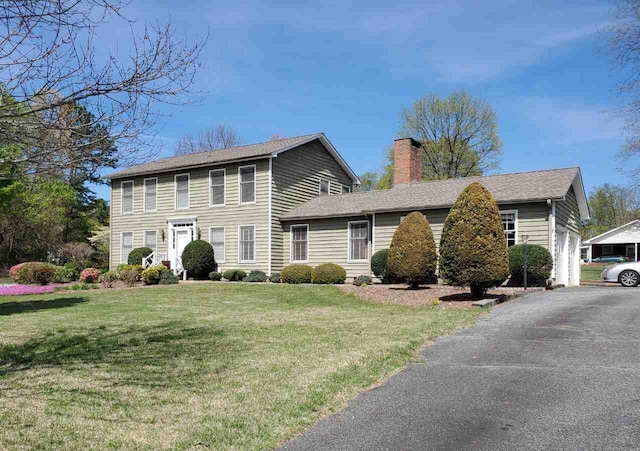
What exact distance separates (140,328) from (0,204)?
23.9m

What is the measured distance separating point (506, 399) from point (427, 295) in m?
10.3

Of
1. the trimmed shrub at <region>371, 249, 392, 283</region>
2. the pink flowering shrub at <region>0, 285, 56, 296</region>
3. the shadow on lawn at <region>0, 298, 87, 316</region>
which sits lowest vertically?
the shadow on lawn at <region>0, 298, 87, 316</region>

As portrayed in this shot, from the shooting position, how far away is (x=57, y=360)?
23.2ft

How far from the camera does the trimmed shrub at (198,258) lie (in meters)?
24.4

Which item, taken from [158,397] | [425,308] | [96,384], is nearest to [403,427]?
[158,397]

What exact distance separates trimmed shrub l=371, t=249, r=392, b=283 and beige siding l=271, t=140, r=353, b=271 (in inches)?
199

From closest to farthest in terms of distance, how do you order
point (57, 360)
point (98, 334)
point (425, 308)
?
point (57, 360) < point (98, 334) < point (425, 308)

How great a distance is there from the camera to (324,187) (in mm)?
28391

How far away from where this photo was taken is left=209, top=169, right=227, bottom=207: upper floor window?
2567 cm

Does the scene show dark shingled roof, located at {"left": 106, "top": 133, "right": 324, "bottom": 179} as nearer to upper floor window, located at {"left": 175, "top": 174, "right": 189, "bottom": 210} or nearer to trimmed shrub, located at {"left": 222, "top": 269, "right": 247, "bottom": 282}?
upper floor window, located at {"left": 175, "top": 174, "right": 189, "bottom": 210}

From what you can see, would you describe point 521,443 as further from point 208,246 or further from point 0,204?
point 0,204

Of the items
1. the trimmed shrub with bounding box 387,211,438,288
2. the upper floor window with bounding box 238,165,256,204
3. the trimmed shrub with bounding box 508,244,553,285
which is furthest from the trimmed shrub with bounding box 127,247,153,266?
the trimmed shrub with bounding box 508,244,553,285

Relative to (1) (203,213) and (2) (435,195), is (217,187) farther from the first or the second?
(2) (435,195)

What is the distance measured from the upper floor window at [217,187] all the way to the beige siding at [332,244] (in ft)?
13.1
